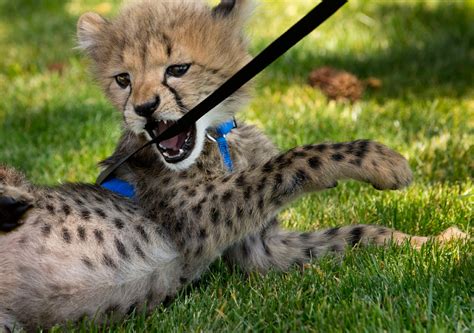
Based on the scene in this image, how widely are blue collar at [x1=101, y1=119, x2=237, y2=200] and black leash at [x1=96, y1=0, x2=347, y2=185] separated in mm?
105

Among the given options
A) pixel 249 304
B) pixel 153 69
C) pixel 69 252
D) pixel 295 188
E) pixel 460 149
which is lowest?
pixel 460 149

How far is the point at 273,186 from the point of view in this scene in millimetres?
3086

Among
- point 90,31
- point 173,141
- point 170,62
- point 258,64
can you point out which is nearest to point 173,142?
point 173,141

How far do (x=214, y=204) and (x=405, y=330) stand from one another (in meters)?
1.03

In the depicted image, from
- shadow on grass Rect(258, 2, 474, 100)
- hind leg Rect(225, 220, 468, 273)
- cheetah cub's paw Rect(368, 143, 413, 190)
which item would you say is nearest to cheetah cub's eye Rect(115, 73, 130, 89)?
hind leg Rect(225, 220, 468, 273)

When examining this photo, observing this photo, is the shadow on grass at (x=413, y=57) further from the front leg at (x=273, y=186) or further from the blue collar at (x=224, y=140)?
the front leg at (x=273, y=186)

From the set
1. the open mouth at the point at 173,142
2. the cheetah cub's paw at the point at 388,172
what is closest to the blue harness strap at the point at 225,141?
the open mouth at the point at 173,142

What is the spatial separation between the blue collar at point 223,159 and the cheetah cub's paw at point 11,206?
1.71 ft

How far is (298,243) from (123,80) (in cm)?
103

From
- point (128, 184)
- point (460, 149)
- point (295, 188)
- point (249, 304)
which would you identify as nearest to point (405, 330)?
point (249, 304)

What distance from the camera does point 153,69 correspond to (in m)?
3.23

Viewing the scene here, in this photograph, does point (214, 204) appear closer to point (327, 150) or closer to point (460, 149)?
point (327, 150)

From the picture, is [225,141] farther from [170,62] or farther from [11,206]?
[11,206]

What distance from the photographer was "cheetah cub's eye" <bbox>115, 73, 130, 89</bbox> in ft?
11.1
